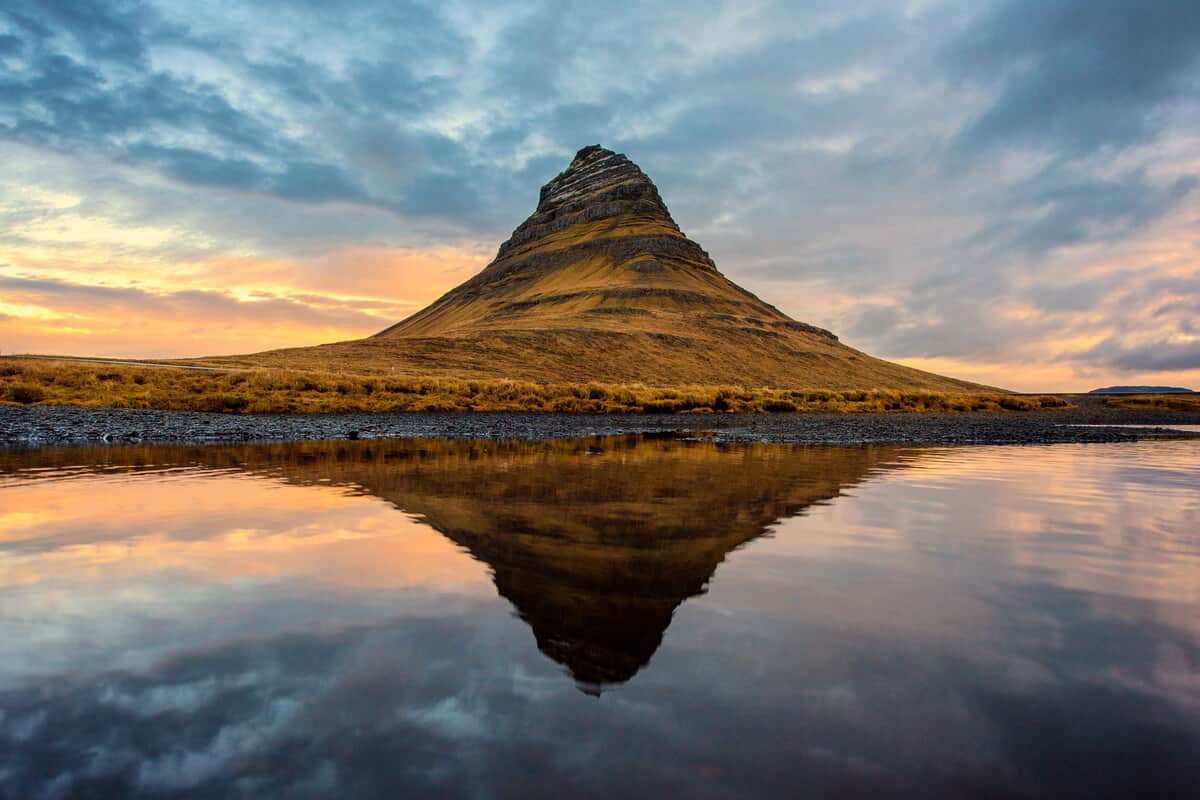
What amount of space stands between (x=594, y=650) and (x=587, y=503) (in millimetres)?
6151

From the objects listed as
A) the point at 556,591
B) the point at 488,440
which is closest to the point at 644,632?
the point at 556,591

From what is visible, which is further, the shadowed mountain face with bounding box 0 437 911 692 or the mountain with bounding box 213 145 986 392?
the mountain with bounding box 213 145 986 392

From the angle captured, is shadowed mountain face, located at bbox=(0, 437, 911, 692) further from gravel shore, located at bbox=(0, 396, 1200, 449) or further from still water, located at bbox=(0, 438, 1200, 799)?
gravel shore, located at bbox=(0, 396, 1200, 449)

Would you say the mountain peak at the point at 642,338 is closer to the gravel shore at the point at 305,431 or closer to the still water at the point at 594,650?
the gravel shore at the point at 305,431

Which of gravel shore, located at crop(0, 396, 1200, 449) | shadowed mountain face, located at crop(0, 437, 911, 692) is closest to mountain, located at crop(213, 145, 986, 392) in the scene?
gravel shore, located at crop(0, 396, 1200, 449)

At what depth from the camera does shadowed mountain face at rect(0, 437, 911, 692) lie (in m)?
5.24

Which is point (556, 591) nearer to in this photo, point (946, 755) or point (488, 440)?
point (946, 755)

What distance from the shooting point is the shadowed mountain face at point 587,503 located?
17.2 feet

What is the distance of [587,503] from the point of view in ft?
35.1

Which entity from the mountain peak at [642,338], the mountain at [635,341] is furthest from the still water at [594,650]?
the mountain peak at [642,338]

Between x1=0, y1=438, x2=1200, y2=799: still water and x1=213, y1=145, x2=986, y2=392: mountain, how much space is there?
192ft

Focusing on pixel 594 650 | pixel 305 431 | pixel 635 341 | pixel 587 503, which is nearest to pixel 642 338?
pixel 635 341

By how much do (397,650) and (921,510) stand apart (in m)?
8.59

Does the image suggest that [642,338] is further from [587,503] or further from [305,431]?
[587,503]
